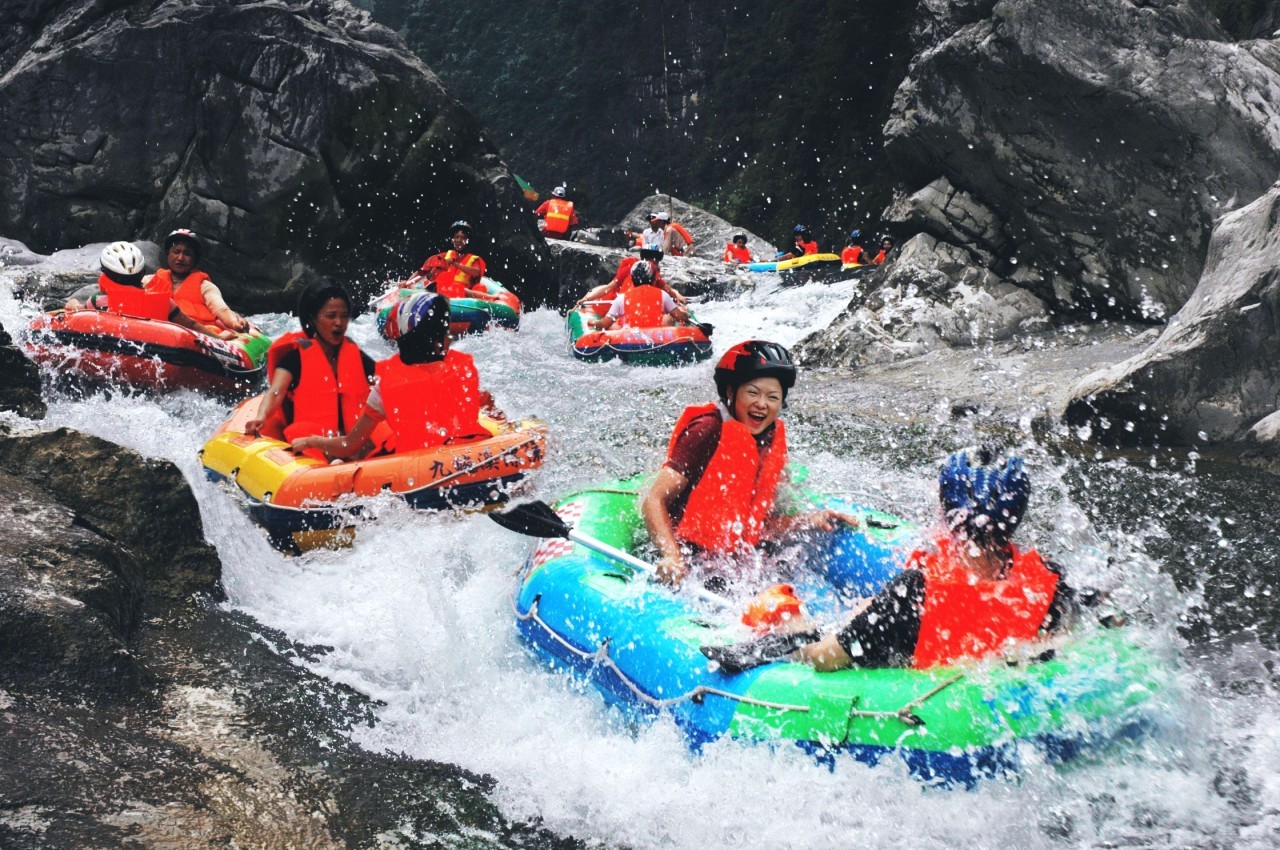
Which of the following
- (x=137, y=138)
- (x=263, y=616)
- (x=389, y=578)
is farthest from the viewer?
(x=137, y=138)

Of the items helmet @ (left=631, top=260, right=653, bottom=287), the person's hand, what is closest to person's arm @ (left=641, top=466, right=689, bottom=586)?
the person's hand

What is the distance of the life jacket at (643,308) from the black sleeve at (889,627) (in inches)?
332

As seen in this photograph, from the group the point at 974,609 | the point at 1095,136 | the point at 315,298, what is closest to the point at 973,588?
the point at 974,609

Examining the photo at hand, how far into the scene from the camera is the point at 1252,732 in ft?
11.0

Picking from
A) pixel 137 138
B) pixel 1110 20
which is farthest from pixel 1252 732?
pixel 137 138

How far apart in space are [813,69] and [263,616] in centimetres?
2240

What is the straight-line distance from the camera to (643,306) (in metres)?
11.5

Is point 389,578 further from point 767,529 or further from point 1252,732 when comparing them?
point 1252,732

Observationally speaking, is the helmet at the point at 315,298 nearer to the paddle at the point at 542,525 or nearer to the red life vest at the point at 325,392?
the red life vest at the point at 325,392

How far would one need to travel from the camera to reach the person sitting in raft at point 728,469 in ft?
14.0

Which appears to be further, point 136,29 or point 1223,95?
point 136,29

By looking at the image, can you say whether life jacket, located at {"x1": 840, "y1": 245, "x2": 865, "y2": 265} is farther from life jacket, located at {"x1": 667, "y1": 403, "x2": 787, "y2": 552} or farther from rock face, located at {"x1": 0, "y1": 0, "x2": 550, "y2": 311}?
life jacket, located at {"x1": 667, "y1": 403, "x2": 787, "y2": 552}

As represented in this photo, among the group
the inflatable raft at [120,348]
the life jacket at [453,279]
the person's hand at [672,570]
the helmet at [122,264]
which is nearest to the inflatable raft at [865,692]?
the person's hand at [672,570]

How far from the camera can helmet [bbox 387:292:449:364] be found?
566cm
